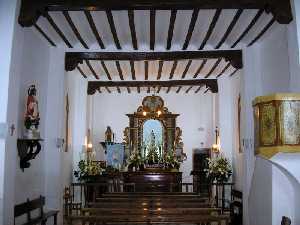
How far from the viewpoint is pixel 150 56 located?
12094mm

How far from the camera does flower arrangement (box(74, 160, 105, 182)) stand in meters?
13.4

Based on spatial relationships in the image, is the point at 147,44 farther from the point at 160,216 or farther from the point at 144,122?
the point at 144,122

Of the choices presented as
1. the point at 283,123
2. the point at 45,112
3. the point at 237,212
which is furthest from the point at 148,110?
the point at 283,123

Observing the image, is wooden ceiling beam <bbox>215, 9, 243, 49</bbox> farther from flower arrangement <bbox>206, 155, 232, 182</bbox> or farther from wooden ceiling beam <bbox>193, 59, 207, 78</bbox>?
flower arrangement <bbox>206, 155, 232, 182</bbox>

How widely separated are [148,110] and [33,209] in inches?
387

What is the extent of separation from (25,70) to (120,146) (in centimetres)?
845

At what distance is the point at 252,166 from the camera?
10.9 metres

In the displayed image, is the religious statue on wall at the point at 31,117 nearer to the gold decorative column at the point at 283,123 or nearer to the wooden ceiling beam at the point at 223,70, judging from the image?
the gold decorative column at the point at 283,123

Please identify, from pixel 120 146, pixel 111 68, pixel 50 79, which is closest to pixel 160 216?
pixel 50 79

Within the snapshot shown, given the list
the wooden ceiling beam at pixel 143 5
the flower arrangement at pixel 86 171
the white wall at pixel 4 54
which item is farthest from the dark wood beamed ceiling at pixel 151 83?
the white wall at pixel 4 54

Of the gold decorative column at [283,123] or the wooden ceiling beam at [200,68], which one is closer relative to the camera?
the gold decorative column at [283,123]

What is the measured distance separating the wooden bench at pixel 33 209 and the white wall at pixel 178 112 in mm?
8384

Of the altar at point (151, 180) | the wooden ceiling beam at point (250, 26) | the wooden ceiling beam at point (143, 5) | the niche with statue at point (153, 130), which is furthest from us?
the niche with statue at point (153, 130)

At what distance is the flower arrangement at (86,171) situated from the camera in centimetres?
1340
